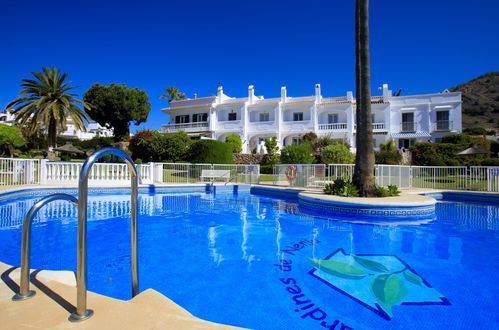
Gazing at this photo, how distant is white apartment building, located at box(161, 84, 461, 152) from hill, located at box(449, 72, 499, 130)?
155ft

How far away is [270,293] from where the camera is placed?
379cm

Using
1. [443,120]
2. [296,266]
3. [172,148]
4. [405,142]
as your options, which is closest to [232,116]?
[172,148]

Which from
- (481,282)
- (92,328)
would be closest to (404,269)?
(481,282)

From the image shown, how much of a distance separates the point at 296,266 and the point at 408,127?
33197 millimetres

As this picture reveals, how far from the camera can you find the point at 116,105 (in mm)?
40906

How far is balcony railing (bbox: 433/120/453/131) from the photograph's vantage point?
30812 mm

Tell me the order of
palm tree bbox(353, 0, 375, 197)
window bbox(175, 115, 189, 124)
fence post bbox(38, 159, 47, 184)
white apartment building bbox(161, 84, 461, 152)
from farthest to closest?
1. window bbox(175, 115, 189, 124)
2. white apartment building bbox(161, 84, 461, 152)
3. fence post bbox(38, 159, 47, 184)
4. palm tree bbox(353, 0, 375, 197)

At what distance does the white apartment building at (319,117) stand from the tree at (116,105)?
742cm

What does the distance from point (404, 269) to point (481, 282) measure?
1019 millimetres

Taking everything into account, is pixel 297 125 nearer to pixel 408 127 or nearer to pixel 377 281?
pixel 408 127

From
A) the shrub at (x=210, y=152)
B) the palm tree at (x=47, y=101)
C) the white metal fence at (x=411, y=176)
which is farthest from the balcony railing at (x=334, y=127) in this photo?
the palm tree at (x=47, y=101)

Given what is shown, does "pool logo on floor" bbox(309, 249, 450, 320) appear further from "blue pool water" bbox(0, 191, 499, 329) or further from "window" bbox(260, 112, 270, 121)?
"window" bbox(260, 112, 270, 121)

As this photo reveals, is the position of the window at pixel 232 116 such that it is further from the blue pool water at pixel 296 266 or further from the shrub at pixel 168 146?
the blue pool water at pixel 296 266

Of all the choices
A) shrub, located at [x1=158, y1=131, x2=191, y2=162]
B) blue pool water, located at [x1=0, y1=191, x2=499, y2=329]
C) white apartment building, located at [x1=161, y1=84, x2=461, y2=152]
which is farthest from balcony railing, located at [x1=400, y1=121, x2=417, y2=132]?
blue pool water, located at [x1=0, y1=191, x2=499, y2=329]
